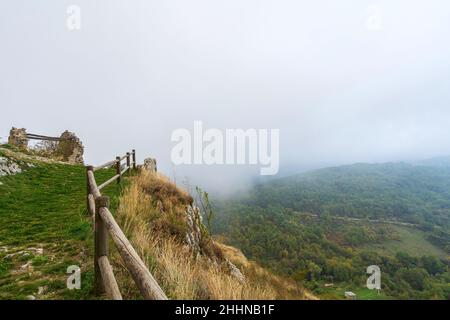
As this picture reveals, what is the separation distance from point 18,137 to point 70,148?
3626 millimetres

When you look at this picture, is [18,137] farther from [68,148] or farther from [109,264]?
[109,264]

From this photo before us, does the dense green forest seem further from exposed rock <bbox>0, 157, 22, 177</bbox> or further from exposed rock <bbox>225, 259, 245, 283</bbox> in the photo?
exposed rock <bbox>0, 157, 22, 177</bbox>

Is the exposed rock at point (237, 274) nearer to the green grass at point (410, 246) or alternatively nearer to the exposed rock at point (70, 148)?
the exposed rock at point (70, 148)

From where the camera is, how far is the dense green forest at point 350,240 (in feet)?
169

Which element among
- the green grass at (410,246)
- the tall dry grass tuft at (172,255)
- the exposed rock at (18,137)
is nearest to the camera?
the tall dry grass tuft at (172,255)

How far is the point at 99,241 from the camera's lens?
10.2 feet

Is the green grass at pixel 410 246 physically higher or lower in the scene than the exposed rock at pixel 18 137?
lower

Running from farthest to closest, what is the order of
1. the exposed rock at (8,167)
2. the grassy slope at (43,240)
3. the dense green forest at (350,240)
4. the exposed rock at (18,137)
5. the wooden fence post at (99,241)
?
the dense green forest at (350,240) → the exposed rock at (18,137) → the exposed rock at (8,167) → the grassy slope at (43,240) → the wooden fence post at (99,241)

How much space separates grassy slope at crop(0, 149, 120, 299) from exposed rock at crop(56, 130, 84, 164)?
483 inches

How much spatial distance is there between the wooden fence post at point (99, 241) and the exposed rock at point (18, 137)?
19.5 metres

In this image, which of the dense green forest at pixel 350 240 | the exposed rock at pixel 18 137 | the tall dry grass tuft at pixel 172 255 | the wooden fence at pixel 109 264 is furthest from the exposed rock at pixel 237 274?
the exposed rock at pixel 18 137

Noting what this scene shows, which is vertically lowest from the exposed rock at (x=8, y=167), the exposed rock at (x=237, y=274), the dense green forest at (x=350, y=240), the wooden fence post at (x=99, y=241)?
the dense green forest at (x=350, y=240)

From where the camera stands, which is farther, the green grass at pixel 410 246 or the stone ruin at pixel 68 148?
the green grass at pixel 410 246
